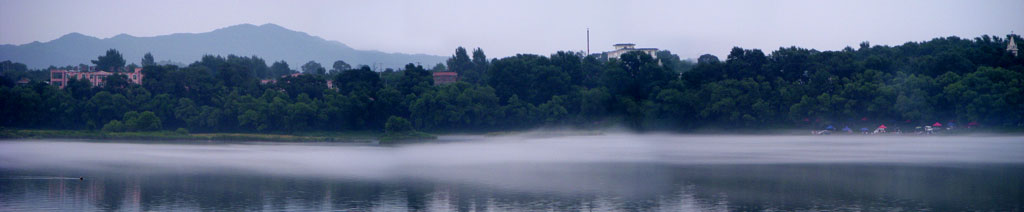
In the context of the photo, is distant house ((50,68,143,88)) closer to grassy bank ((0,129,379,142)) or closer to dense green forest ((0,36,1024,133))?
dense green forest ((0,36,1024,133))

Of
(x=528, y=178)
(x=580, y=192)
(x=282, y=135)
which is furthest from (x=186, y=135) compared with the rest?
(x=580, y=192)

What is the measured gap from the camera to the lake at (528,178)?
23.1 metres

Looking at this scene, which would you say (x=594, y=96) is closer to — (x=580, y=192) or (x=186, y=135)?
(x=186, y=135)

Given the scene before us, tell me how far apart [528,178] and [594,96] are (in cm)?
4490

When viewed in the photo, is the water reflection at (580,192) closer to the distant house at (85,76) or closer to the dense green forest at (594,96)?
the dense green forest at (594,96)

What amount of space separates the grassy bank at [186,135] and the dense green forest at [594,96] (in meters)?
1.85

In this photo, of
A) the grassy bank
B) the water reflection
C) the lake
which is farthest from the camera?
the grassy bank

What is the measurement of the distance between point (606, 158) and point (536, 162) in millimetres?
4156

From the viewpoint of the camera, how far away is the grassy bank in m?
61.1

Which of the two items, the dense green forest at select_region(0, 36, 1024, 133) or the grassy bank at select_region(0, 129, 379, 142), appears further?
the grassy bank at select_region(0, 129, 379, 142)

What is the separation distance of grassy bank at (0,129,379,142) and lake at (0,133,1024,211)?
12.9 meters

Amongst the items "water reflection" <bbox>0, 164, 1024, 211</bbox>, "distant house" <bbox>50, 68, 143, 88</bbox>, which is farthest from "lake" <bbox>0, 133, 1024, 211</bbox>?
"distant house" <bbox>50, 68, 143, 88</bbox>

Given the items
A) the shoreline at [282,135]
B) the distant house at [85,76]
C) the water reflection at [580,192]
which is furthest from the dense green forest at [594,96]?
the water reflection at [580,192]

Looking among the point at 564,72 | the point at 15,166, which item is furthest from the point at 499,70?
the point at 15,166
